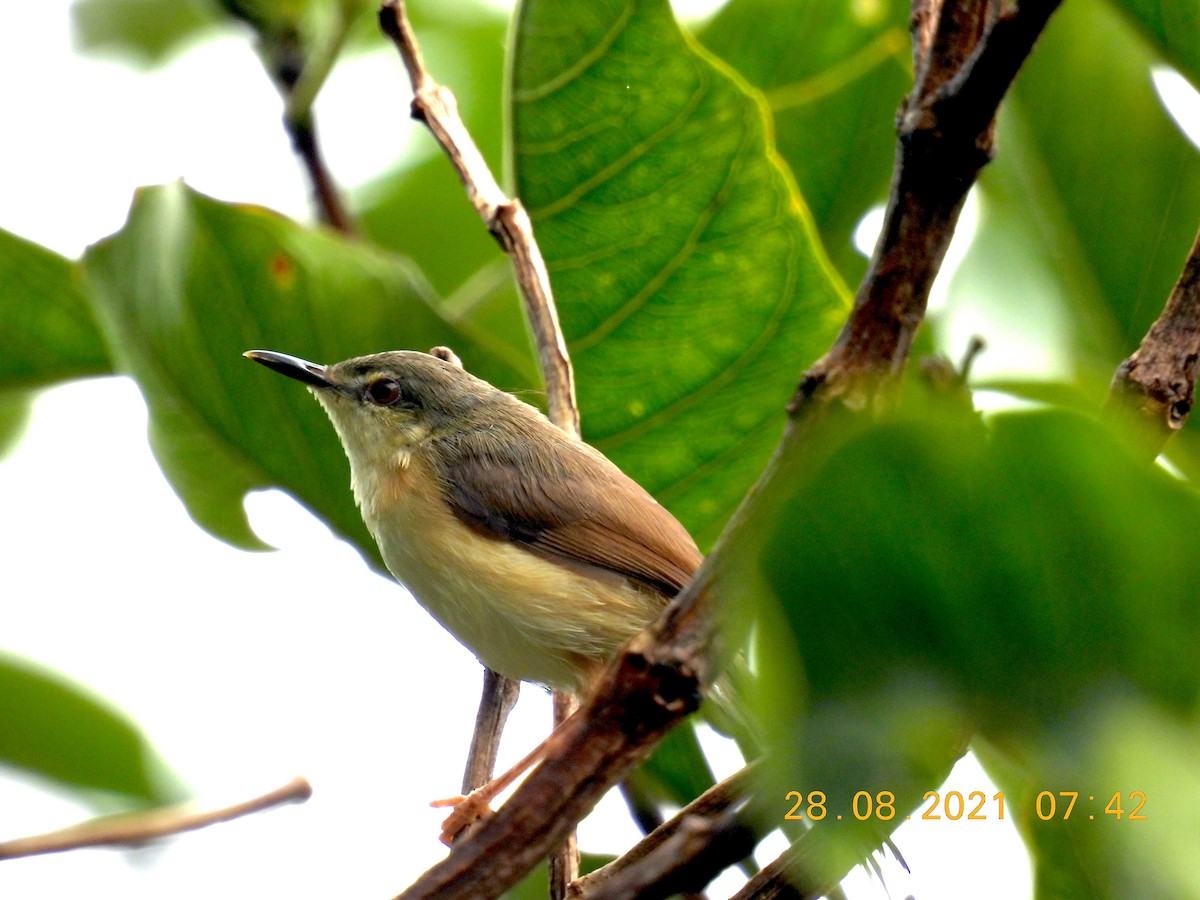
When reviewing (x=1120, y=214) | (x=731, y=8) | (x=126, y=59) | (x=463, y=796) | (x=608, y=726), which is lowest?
(x=608, y=726)

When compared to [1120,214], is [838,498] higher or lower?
lower

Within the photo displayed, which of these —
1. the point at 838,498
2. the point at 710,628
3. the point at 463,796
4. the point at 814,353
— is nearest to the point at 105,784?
the point at 463,796

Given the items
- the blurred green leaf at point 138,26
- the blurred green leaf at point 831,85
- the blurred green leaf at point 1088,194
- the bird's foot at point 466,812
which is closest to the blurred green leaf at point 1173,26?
the blurred green leaf at point 1088,194

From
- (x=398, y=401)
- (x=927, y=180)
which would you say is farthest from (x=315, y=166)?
(x=927, y=180)

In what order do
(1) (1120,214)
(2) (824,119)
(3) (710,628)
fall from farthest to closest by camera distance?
(2) (824,119), (1) (1120,214), (3) (710,628)

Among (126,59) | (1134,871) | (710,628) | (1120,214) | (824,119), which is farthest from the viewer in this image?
(126,59)

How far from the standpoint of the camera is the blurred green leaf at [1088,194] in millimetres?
2461

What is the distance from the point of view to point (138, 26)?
401cm

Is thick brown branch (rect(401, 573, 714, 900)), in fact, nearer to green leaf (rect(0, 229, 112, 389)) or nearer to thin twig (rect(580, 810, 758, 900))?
thin twig (rect(580, 810, 758, 900))

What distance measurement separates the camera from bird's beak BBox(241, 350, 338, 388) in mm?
2668

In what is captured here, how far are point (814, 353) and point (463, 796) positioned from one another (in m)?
1.11

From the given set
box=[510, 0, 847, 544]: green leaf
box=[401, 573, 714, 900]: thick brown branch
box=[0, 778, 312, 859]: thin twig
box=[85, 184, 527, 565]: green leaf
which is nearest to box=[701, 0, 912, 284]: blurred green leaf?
box=[510, 0, 847, 544]: green leaf

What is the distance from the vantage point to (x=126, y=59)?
4082mm

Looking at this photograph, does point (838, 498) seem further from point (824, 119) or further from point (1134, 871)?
point (824, 119)
